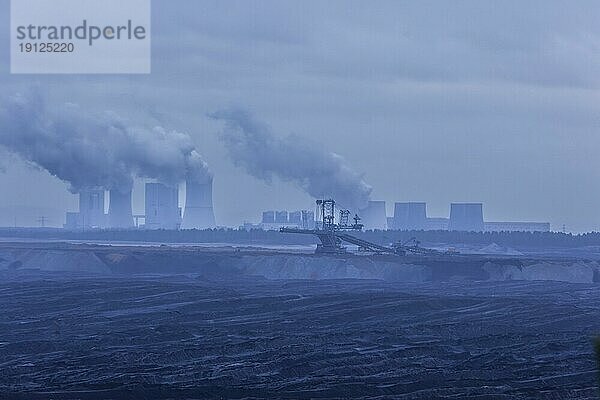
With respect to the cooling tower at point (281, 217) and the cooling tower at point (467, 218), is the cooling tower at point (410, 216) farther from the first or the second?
the cooling tower at point (281, 217)

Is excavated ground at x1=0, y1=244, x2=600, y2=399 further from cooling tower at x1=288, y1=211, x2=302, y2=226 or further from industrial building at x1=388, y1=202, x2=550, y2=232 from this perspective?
cooling tower at x1=288, y1=211, x2=302, y2=226

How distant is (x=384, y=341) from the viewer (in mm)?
37500

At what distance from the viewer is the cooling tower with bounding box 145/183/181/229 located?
134m

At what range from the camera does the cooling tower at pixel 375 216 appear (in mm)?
126125

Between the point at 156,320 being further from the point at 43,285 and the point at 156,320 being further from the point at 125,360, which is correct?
the point at 43,285

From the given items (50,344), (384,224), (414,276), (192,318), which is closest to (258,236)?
(384,224)

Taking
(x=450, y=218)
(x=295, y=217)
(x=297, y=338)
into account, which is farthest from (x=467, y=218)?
(x=297, y=338)

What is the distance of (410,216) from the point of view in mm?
144000

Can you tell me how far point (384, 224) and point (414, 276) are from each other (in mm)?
55463

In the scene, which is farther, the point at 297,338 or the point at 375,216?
the point at 375,216

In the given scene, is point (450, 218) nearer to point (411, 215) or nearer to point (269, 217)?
point (411, 215)

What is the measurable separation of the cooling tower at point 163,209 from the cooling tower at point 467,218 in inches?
1315

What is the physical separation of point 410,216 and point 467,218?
328 inches

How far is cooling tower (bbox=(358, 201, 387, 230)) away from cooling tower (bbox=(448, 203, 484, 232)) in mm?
11287
